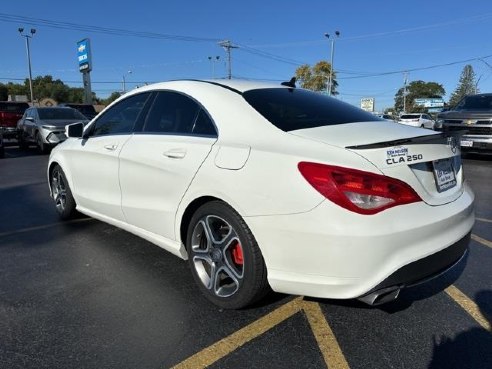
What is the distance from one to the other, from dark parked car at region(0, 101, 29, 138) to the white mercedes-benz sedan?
17.1m

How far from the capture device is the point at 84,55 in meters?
38.5

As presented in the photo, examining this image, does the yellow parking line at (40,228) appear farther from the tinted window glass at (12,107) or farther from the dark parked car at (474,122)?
the tinted window glass at (12,107)

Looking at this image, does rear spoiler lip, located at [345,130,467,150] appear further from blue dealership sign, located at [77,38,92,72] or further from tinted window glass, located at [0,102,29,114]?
blue dealership sign, located at [77,38,92,72]

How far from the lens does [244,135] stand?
292 cm

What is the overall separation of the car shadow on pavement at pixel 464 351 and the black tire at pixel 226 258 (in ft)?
3.50

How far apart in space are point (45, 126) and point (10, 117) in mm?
6664

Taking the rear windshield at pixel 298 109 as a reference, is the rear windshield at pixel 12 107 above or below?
below

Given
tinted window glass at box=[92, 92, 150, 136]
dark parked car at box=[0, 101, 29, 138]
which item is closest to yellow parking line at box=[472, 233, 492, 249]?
tinted window glass at box=[92, 92, 150, 136]

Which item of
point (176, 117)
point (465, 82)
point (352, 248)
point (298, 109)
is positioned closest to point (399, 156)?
point (352, 248)

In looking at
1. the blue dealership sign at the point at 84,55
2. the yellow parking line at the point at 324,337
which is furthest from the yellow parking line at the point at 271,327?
the blue dealership sign at the point at 84,55

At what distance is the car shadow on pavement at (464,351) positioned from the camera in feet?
7.95

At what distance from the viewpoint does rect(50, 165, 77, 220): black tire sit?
16.7ft

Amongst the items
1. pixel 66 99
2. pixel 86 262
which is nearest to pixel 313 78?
pixel 86 262

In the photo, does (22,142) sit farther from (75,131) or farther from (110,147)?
(110,147)
